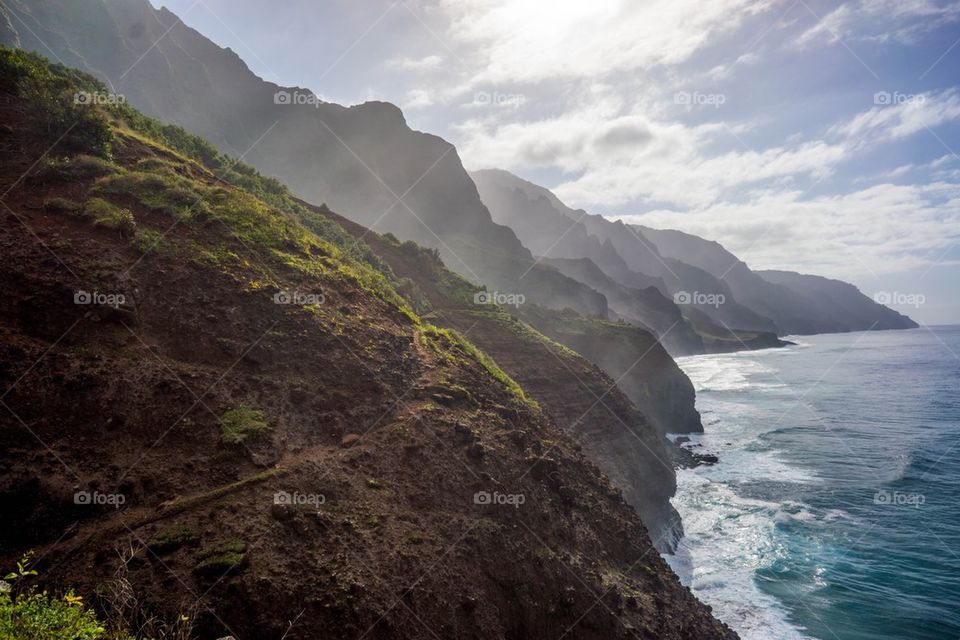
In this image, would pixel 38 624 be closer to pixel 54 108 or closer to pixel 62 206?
pixel 62 206

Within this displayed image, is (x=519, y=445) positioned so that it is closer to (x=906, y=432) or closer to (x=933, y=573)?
(x=933, y=573)

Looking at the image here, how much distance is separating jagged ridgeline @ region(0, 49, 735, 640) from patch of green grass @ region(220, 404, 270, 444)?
0.07 metres

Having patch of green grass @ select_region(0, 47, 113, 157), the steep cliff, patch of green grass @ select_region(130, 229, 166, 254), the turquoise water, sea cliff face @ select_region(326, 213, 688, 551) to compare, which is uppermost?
the steep cliff

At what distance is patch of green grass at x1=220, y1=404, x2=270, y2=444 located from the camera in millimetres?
12078

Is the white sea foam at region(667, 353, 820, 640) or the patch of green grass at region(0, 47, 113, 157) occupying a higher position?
the patch of green grass at region(0, 47, 113, 157)

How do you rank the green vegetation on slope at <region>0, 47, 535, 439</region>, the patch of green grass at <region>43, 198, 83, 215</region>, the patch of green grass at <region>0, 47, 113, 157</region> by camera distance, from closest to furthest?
1. the patch of green grass at <region>43, 198, 83, 215</region>
2. the green vegetation on slope at <region>0, 47, 535, 439</region>
3. the patch of green grass at <region>0, 47, 113, 157</region>

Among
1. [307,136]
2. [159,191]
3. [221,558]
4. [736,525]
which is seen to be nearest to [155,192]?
[159,191]

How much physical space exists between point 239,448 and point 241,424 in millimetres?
778

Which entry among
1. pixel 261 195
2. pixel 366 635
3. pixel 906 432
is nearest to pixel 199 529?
pixel 366 635

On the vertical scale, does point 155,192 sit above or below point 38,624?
above

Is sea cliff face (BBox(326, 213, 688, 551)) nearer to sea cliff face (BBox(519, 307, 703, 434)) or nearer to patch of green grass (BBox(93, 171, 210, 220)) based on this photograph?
sea cliff face (BBox(519, 307, 703, 434))

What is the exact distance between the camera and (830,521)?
31.1 metres

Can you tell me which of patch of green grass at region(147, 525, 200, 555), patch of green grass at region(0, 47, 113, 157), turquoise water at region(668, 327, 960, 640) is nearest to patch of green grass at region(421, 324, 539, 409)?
patch of green grass at region(147, 525, 200, 555)

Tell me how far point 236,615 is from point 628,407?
32.4 meters
